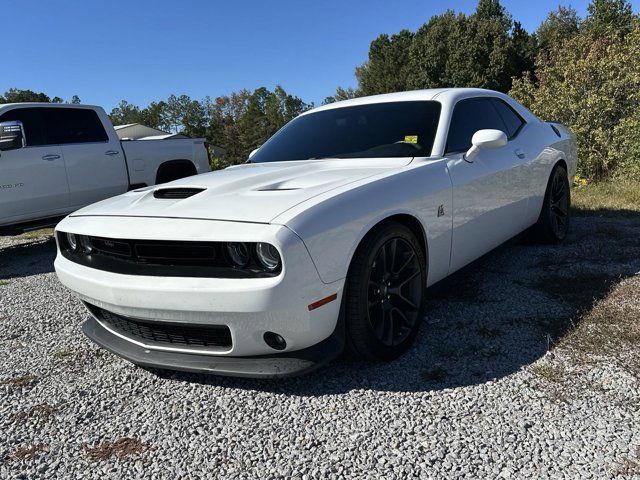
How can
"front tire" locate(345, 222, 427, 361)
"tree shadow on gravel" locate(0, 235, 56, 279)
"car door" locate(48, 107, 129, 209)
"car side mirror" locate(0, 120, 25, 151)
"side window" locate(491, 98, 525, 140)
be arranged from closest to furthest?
"front tire" locate(345, 222, 427, 361), "side window" locate(491, 98, 525, 140), "car side mirror" locate(0, 120, 25, 151), "tree shadow on gravel" locate(0, 235, 56, 279), "car door" locate(48, 107, 129, 209)

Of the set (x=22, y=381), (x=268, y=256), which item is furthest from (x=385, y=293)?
(x=22, y=381)

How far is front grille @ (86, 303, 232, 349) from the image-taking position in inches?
93.0

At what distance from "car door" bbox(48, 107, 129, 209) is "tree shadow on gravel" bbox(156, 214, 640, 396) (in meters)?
4.52

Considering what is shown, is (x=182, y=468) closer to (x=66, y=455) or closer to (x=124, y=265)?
(x=66, y=455)

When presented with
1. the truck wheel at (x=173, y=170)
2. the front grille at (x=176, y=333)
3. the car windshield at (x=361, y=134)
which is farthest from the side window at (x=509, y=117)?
the truck wheel at (x=173, y=170)

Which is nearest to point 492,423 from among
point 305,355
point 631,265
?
point 305,355

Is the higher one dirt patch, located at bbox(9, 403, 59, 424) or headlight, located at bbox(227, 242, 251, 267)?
headlight, located at bbox(227, 242, 251, 267)

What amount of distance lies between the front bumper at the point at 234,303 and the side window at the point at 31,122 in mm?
4516

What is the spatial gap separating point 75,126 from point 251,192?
5041 mm

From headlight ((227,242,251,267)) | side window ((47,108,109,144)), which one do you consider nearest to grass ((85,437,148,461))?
headlight ((227,242,251,267))

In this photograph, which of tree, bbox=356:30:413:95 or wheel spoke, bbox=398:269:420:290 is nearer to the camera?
wheel spoke, bbox=398:269:420:290

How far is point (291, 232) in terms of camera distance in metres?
2.14

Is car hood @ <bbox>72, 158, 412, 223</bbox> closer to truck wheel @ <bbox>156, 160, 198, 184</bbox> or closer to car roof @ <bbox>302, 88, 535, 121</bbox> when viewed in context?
car roof @ <bbox>302, 88, 535, 121</bbox>

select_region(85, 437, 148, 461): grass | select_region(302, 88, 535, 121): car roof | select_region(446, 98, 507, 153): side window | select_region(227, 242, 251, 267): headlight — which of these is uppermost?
select_region(302, 88, 535, 121): car roof
